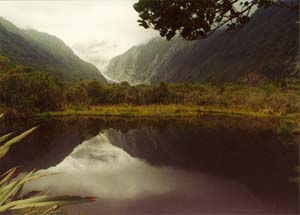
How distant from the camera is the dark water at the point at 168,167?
11141mm

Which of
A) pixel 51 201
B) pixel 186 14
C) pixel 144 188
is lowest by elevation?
pixel 144 188

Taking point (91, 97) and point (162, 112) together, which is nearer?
point (162, 112)

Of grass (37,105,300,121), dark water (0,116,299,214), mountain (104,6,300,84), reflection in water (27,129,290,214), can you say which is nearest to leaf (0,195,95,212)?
dark water (0,116,299,214)

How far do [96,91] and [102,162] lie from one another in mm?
39113

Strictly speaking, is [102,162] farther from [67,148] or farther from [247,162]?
[247,162]

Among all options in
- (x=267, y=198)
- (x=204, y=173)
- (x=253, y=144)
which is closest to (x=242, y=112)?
(x=253, y=144)

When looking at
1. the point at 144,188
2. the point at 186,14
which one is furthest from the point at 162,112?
the point at 186,14

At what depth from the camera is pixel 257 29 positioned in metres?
178

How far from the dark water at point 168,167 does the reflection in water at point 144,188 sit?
0.09ft

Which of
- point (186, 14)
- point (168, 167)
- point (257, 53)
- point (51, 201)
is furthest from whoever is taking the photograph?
point (257, 53)

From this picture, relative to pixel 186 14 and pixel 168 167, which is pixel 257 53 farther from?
pixel 186 14

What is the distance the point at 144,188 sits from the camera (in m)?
13.0

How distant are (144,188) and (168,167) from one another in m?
4.01

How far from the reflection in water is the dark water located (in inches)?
1.0
